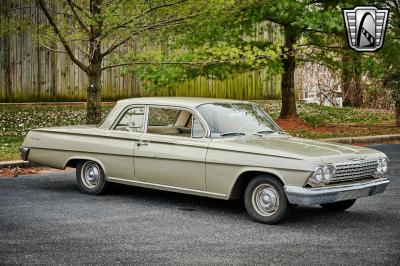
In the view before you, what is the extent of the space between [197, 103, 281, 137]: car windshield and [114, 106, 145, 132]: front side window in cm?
90

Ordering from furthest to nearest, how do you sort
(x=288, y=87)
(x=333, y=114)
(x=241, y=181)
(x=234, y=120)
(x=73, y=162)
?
(x=333, y=114)
(x=288, y=87)
(x=73, y=162)
(x=234, y=120)
(x=241, y=181)

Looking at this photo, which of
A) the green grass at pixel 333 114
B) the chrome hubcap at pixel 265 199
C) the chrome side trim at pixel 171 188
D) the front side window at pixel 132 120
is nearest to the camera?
the chrome hubcap at pixel 265 199

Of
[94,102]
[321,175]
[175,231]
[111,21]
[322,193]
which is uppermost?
[111,21]

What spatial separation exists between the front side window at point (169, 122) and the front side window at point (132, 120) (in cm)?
13

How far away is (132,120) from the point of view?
8.95m

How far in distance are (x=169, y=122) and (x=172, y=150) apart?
0.70 metres

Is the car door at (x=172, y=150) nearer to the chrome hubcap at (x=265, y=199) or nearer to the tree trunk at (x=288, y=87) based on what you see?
the chrome hubcap at (x=265, y=199)

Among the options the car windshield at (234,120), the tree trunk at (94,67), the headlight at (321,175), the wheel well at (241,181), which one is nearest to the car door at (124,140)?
the car windshield at (234,120)

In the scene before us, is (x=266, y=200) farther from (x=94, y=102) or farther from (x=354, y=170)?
(x=94, y=102)

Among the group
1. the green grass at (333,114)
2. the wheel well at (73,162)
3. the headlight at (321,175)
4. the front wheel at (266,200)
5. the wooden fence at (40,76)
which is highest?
the wooden fence at (40,76)

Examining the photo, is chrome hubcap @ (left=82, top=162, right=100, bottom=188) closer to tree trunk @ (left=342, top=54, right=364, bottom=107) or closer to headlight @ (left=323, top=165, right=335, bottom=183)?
headlight @ (left=323, top=165, right=335, bottom=183)

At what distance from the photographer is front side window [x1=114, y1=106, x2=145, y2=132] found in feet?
29.0

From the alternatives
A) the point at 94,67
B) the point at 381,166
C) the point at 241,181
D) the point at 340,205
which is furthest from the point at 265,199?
the point at 94,67

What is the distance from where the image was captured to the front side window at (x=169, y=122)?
856 centimetres
